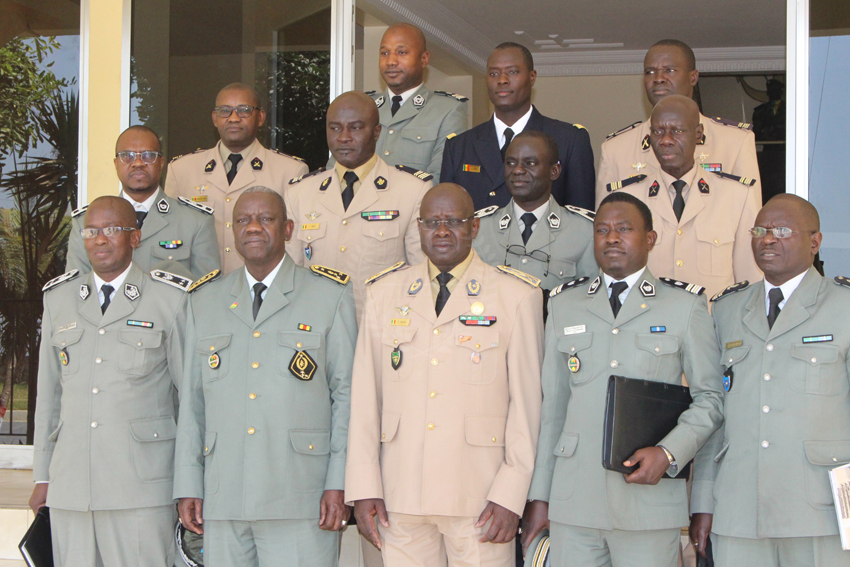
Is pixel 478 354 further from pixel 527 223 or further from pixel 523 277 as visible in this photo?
pixel 527 223

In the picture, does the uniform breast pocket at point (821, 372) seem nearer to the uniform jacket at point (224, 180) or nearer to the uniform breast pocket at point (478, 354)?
the uniform breast pocket at point (478, 354)

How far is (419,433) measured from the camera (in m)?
3.10

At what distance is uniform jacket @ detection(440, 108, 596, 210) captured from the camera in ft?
13.4

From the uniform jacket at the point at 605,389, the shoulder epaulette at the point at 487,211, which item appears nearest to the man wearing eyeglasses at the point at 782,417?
the uniform jacket at the point at 605,389

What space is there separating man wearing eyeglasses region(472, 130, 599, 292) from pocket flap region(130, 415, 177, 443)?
4.95 ft

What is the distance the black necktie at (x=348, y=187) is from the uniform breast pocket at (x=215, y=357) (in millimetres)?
940

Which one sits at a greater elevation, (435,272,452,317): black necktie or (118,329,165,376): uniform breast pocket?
(435,272,452,317): black necktie

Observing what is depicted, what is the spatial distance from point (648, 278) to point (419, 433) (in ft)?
3.29

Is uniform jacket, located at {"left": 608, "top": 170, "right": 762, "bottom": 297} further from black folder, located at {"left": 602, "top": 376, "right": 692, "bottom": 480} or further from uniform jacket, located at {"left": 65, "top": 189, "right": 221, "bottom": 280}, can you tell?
uniform jacket, located at {"left": 65, "top": 189, "right": 221, "bottom": 280}

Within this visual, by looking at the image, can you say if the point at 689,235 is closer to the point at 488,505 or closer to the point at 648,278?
the point at 648,278

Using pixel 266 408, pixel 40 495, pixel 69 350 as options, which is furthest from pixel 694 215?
pixel 40 495

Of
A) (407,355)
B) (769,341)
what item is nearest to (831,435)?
(769,341)

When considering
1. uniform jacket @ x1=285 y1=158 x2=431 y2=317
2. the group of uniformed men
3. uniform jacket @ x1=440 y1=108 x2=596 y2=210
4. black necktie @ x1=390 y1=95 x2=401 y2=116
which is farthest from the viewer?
black necktie @ x1=390 y1=95 x2=401 y2=116

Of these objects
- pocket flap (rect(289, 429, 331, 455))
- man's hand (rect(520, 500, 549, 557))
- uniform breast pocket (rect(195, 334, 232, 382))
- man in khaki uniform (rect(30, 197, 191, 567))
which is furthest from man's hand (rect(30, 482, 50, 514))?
man's hand (rect(520, 500, 549, 557))
